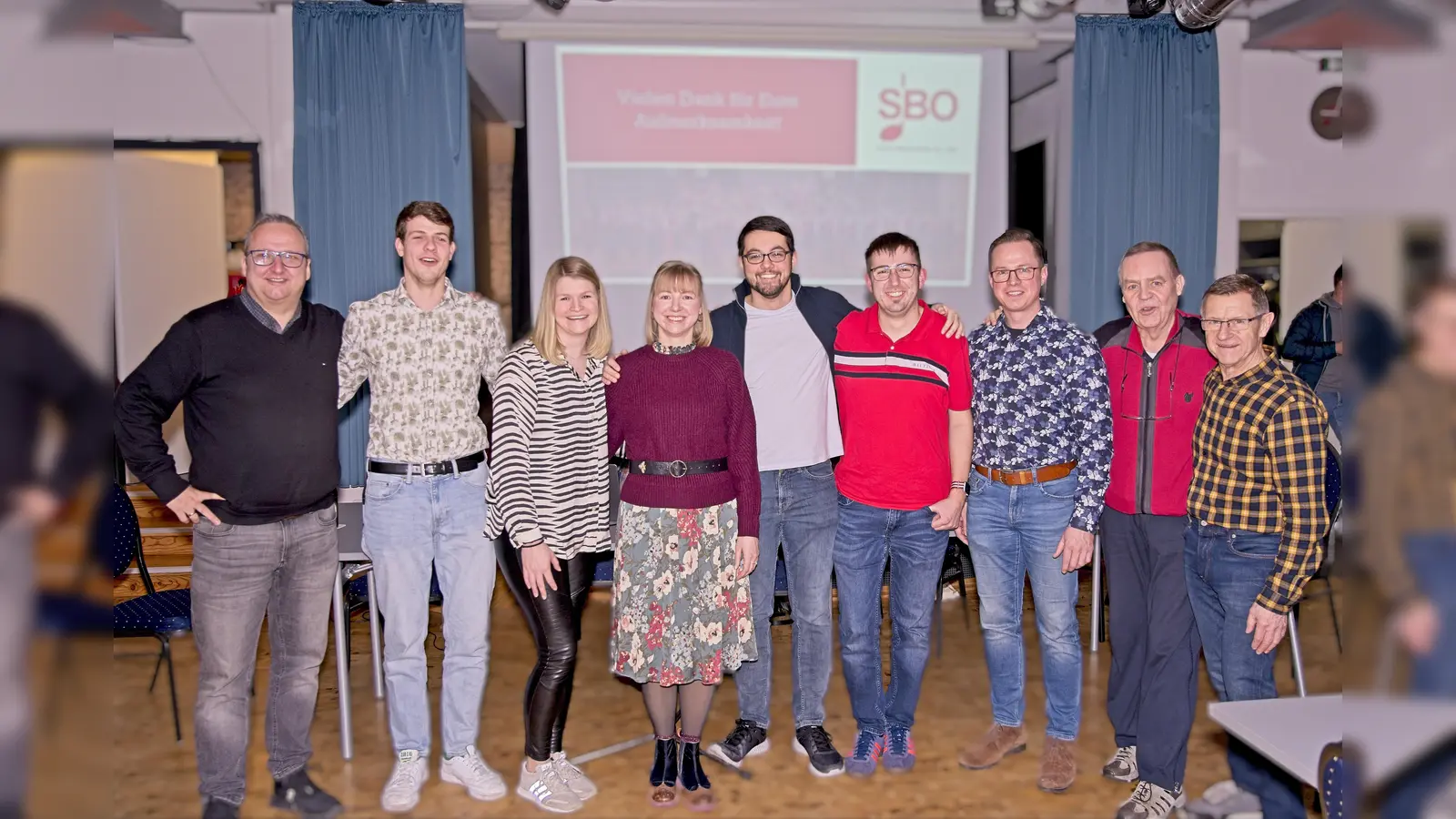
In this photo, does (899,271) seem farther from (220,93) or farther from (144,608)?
(220,93)

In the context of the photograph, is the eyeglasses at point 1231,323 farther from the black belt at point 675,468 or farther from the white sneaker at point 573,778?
the white sneaker at point 573,778

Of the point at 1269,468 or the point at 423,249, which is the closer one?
the point at 1269,468

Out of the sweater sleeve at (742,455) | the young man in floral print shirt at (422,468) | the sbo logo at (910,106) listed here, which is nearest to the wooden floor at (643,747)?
the young man in floral print shirt at (422,468)

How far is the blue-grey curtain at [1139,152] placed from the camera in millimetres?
5473

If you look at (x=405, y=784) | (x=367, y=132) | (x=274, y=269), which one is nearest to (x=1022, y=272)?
(x=274, y=269)

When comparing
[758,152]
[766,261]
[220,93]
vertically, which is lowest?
[766,261]

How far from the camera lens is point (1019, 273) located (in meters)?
2.73

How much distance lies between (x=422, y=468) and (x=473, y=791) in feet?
3.41

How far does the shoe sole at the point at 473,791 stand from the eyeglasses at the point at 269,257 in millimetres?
1656

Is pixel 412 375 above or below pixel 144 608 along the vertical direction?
above
